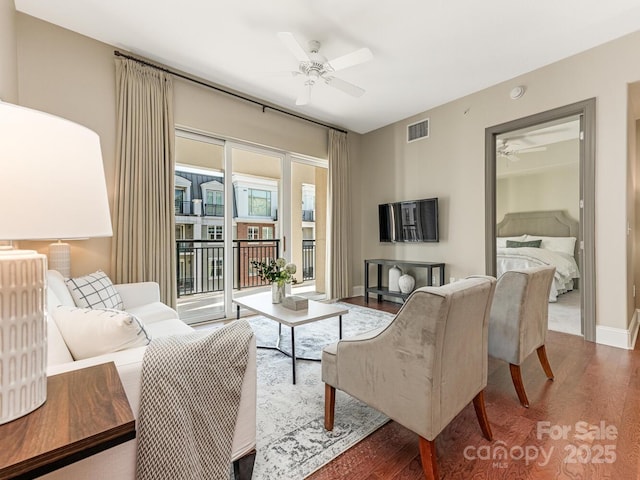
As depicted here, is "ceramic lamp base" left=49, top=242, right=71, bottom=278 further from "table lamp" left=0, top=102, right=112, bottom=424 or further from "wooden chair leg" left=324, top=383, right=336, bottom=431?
"wooden chair leg" left=324, top=383, right=336, bottom=431

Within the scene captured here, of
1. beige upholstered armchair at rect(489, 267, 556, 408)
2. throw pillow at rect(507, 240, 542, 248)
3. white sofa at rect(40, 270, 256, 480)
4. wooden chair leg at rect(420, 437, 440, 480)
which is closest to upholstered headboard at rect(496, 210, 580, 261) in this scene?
throw pillow at rect(507, 240, 542, 248)

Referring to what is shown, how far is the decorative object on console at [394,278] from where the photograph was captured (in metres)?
4.52

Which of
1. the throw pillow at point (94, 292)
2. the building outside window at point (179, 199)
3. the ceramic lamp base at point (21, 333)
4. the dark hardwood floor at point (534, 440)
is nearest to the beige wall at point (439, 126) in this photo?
the throw pillow at point (94, 292)

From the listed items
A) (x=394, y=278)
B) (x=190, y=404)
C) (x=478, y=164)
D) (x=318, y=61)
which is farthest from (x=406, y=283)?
(x=190, y=404)

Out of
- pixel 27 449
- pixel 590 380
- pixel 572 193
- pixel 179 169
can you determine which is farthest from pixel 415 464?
pixel 572 193

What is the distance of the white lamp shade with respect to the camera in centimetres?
61

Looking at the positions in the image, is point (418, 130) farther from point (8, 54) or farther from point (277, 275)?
point (8, 54)

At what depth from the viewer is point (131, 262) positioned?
2936 millimetres

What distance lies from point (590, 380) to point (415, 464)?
5.59 ft

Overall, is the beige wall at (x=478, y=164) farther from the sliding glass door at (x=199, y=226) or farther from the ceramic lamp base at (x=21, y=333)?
the ceramic lamp base at (x=21, y=333)

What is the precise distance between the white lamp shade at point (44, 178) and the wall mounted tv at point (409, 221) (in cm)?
408

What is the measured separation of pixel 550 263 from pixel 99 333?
5.06 metres

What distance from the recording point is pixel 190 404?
1.07m

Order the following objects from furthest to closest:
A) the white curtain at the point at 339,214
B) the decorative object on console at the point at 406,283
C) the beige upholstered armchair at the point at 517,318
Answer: the white curtain at the point at 339,214 → the decorative object on console at the point at 406,283 → the beige upholstered armchair at the point at 517,318
